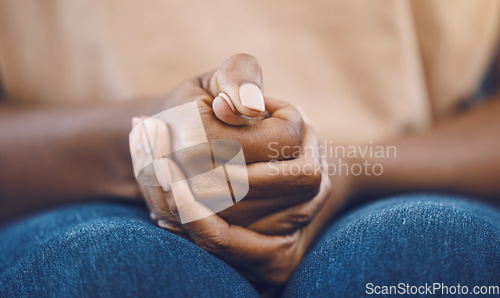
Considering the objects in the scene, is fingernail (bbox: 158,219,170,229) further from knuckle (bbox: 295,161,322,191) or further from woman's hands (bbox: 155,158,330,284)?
knuckle (bbox: 295,161,322,191)

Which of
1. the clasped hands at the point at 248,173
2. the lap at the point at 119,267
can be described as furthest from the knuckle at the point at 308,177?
the lap at the point at 119,267

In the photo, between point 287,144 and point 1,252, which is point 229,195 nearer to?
point 287,144

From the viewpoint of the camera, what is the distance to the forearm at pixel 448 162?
54cm

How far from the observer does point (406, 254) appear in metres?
0.29

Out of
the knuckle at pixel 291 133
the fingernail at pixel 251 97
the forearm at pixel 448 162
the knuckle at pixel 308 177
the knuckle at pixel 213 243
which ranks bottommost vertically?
the forearm at pixel 448 162

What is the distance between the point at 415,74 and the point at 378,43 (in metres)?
0.10

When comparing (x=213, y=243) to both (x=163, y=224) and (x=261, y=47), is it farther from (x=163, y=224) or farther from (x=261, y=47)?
(x=261, y=47)

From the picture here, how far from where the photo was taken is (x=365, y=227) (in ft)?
1.08

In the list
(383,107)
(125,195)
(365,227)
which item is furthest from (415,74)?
(125,195)

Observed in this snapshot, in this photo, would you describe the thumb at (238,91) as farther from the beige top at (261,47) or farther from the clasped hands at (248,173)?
the beige top at (261,47)

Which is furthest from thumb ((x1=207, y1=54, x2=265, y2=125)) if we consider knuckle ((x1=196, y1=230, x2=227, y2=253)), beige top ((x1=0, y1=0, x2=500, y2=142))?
beige top ((x1=0, y1=0, x2=500, y2=142))

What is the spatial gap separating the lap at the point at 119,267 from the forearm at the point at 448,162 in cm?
34

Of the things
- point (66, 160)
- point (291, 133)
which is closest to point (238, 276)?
point (291, 133)

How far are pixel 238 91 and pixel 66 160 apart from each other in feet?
1.00
